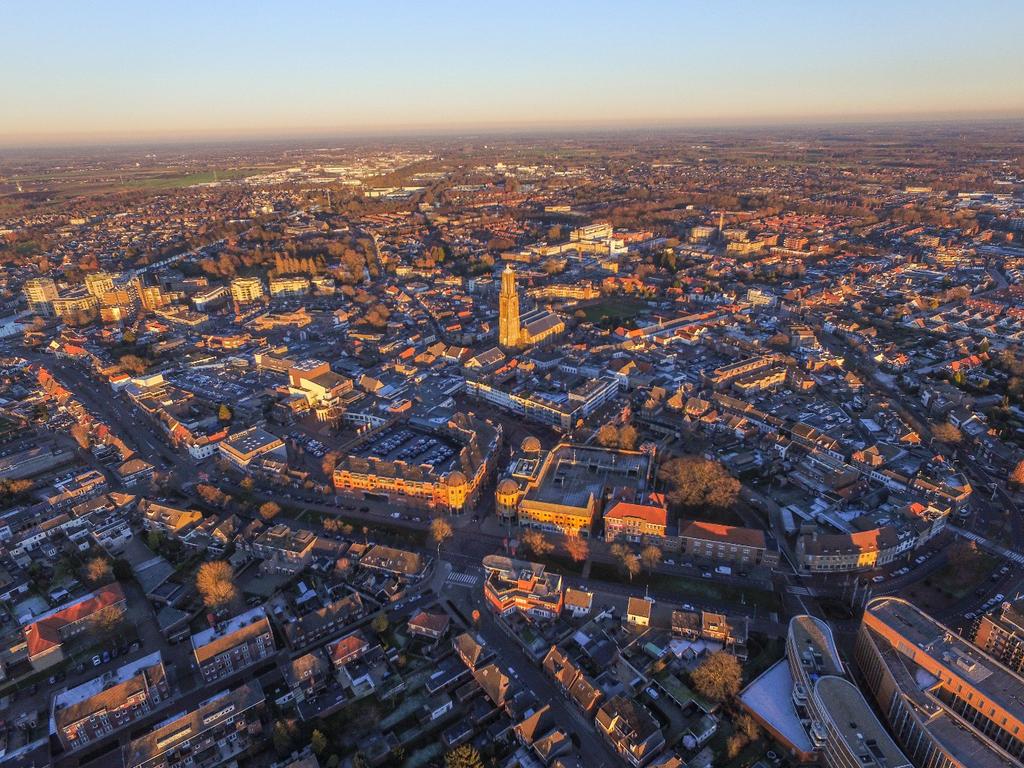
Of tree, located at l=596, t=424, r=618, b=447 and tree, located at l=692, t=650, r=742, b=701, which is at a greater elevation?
tree, located at l=596, t=424, r=618, b=447

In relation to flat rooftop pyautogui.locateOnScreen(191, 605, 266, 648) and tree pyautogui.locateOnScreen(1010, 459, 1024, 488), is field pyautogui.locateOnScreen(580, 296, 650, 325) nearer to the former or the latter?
tree pyautogui.locateOnScreen(1010, 459, 1024, 488)

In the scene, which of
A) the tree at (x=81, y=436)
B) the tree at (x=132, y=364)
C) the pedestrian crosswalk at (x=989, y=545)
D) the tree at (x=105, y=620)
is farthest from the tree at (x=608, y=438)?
the tree at (x=132, y=364)

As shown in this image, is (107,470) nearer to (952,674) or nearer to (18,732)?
(18,732)

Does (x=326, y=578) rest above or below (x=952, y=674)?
below

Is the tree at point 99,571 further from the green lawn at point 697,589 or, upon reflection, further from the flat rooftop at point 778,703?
the flat rooftop at point 778,703

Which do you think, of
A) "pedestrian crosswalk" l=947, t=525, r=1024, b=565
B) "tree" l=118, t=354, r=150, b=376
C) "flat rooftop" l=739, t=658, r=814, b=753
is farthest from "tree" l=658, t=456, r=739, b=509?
"tree" l=118, t=354, r=150, b=376

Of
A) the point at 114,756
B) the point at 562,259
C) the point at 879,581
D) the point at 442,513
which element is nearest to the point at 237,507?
the point at 442,513

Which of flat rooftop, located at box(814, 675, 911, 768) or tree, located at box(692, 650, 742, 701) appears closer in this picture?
flat rooftop, located at box(814, 675, 911, 768)
